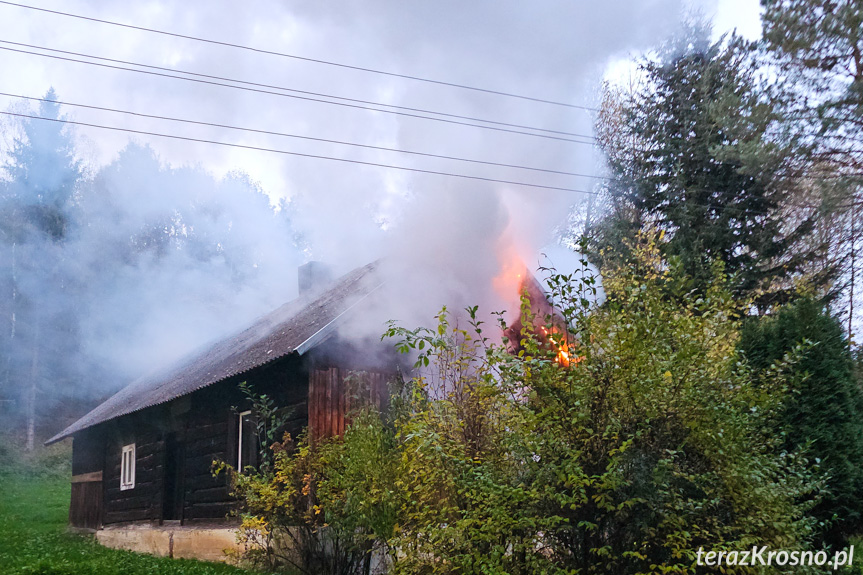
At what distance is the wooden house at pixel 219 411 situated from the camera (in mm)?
11664

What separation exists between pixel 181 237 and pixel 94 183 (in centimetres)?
497

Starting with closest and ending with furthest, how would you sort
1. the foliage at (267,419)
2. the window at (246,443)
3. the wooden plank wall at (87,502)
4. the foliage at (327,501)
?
the foliage at (327,501) < the foliage at (267,419) < the window at (246,443) < the wooden plank wall at (87,502)

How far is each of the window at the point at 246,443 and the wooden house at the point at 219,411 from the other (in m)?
0.02

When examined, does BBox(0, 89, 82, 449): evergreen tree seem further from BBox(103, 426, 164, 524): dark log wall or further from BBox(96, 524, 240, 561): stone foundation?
BBox(96, 524, 240, 561): stone foundation

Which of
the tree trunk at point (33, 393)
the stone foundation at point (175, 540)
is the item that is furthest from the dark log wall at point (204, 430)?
the tree trunk at point (33, 393)

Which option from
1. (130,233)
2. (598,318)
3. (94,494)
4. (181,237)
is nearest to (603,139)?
(598,318)

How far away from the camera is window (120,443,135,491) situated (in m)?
17.6

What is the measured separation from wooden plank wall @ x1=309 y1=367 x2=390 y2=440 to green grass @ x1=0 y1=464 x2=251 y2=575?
2381 mm

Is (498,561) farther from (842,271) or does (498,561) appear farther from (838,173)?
(842,271)

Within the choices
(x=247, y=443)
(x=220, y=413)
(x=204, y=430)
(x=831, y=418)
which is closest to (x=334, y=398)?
(x=247, y=443)

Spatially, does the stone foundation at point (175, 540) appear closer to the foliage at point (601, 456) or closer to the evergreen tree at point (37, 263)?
the foliage at point (601, 456)

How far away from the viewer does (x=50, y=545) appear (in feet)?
53.8

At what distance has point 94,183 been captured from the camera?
34094mm

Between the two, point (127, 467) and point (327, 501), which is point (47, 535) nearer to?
point (127, 467)
